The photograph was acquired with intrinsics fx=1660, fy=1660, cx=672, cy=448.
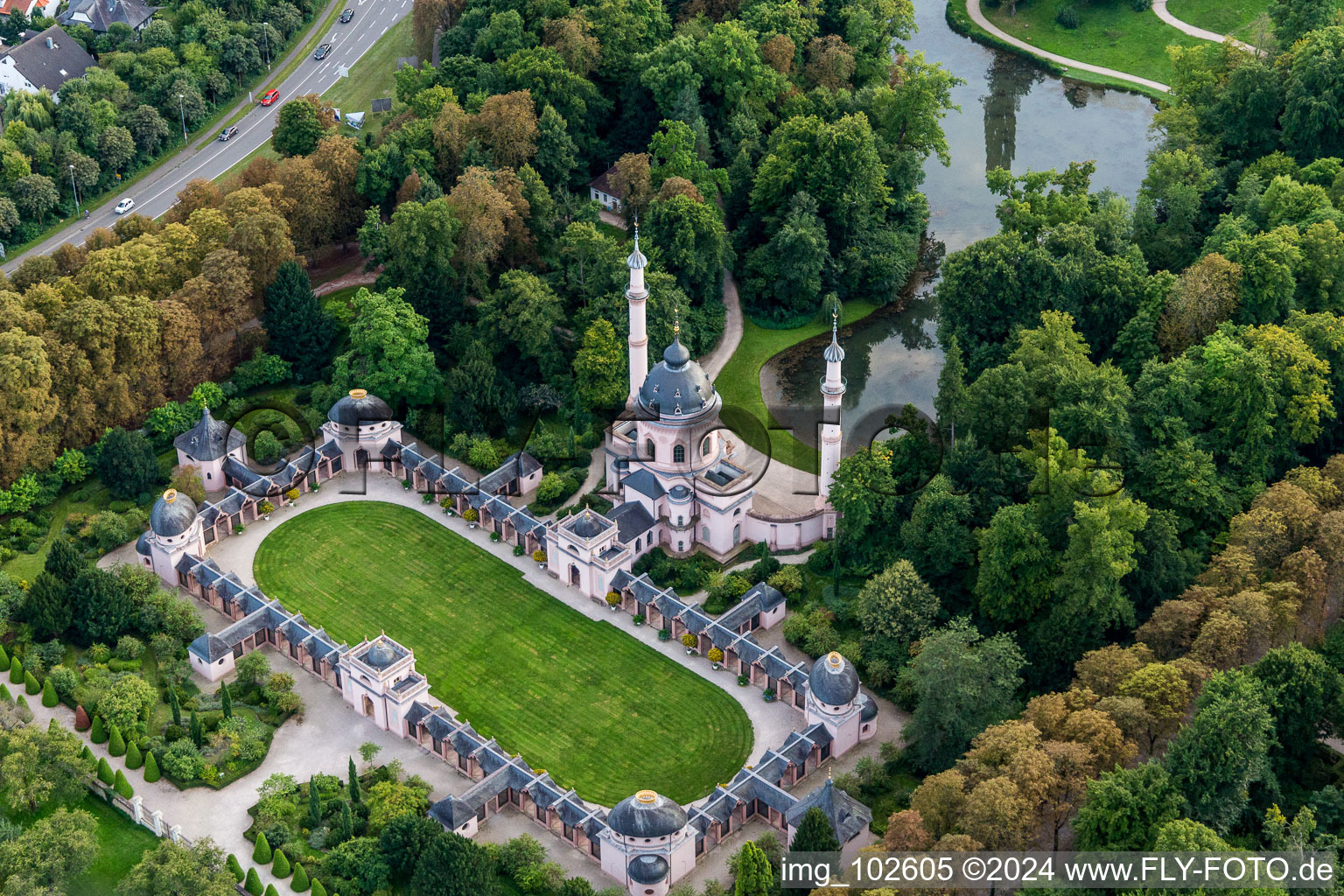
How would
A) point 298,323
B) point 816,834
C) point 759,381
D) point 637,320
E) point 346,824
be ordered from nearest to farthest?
1. point 816,834
2. point 346,824
3. point 637,320
4. point 298,323
5. point 759,381

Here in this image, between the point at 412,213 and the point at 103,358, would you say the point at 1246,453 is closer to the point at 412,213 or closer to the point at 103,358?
the point at 412,213

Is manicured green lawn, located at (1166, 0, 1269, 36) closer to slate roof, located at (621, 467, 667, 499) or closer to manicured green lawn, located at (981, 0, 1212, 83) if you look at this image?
manicured green lawn, located at (981, 0, 1212, 83)

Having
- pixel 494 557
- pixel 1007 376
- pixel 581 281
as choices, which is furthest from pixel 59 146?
pixel 1007 376

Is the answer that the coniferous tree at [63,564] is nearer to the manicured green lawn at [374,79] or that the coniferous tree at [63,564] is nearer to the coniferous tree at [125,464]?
the coniferous tree at [125,464]

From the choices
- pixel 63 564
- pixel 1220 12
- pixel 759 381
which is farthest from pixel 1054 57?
pixel 63 564

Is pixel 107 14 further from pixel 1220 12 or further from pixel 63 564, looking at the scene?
pixel 1220 12
